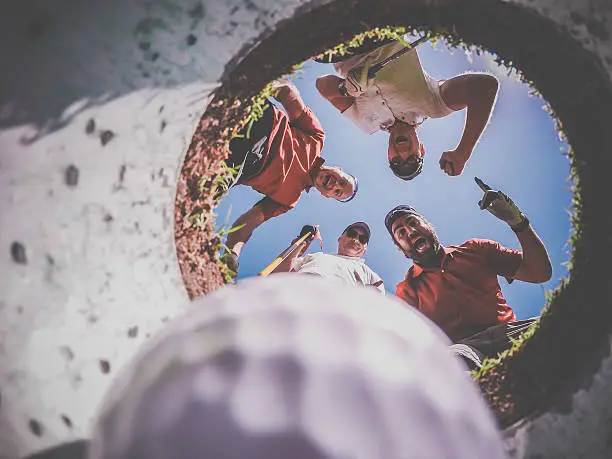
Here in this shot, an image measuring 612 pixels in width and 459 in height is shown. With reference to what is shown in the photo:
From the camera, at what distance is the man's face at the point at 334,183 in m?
2.30

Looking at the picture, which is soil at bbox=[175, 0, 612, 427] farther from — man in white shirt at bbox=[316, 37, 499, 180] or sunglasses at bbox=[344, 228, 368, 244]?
sunglasses at bbox=[344, 228, 368, 244]

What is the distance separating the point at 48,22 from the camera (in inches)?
31.2

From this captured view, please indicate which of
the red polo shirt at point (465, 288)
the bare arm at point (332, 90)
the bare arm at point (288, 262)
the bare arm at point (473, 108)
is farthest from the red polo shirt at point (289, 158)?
the red polo shirt at point (465, 288)

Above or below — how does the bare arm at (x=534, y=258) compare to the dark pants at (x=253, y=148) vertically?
below

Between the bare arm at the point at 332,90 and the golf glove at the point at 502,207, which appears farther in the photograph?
the bare arm at the point at 332,90

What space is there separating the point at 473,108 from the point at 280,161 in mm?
834

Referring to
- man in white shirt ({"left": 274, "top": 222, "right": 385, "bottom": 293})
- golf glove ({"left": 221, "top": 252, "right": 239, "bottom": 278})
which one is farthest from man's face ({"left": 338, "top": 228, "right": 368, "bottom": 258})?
golf glove ({"left": 221, "top": 252, "right": 239, "bottom": 278})

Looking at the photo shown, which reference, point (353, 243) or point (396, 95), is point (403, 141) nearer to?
point (396, 95)

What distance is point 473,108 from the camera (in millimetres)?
1840

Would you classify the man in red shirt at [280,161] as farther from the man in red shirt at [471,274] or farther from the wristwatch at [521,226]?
the wristwatch at [521,226]

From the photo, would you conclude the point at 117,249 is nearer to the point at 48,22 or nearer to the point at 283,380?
the point at 48,22

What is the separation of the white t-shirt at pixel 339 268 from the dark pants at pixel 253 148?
54cm

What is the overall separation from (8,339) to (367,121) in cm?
190

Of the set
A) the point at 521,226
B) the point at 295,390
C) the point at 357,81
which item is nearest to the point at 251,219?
the point at 357,81
